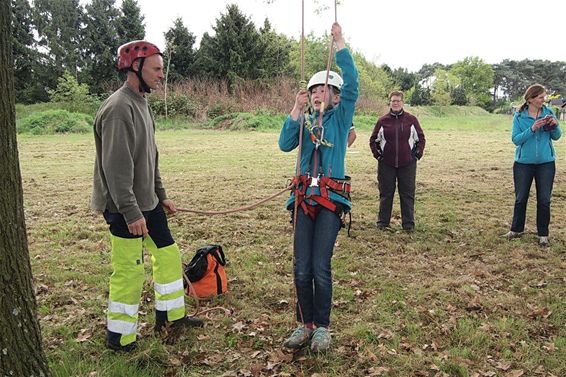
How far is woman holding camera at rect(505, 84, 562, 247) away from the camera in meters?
7.28

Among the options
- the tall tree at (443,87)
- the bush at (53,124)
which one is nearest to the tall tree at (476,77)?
the tall tree at (443,87)

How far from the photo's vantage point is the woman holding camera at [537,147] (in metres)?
7.28

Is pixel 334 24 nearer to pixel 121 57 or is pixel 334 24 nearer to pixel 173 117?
pixel 121 57

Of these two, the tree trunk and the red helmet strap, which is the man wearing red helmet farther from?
the tree trunk

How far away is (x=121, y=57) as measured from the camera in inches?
160

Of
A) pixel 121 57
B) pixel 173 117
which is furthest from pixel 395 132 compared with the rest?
pixel 173 117

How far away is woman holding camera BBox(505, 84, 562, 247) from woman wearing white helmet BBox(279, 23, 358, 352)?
14.0 ft

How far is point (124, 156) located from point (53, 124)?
29484 mm

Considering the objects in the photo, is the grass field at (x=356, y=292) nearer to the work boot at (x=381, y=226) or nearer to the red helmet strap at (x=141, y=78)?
the work boot at (x=381, y=226)

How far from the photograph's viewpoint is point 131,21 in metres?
46.8

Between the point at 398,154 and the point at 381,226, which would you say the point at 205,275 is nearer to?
the point at 381,226

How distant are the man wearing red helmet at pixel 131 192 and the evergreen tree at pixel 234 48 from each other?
4075 centimetres

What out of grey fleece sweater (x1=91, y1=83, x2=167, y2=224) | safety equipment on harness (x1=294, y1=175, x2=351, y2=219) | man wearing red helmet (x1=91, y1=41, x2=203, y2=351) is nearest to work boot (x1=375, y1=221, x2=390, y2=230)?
safety equipment on harness (x1=294, y1=175, x2=351, y2=219)

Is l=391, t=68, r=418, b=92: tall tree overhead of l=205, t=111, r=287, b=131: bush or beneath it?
overhead
